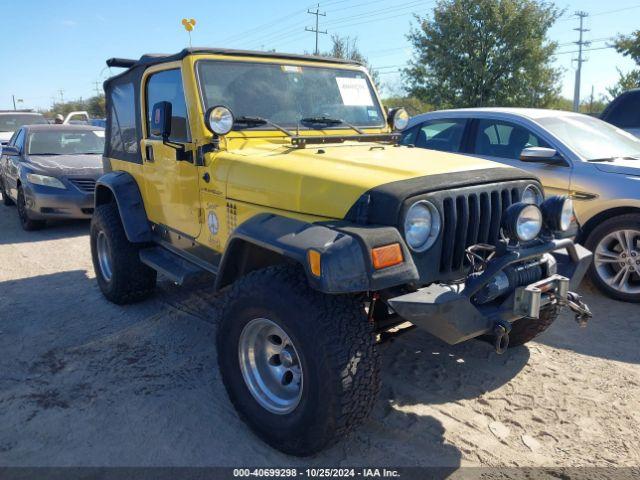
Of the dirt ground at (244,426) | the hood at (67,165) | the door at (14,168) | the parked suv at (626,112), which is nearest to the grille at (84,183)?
the hood at (67,165)

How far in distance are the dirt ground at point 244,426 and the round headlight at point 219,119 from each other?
5.36 ft

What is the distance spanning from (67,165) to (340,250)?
753 centimetres

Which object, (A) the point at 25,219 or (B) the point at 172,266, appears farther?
(A) the point at 25,219

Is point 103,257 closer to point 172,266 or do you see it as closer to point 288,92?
point 172,266

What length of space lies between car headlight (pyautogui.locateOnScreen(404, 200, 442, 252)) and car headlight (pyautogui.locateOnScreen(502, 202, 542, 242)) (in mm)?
347

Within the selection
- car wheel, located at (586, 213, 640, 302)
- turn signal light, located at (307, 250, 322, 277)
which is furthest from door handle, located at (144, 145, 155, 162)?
car wheel, located at (586, 213, 640, 302)

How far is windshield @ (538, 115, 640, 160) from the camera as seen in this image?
5.30m

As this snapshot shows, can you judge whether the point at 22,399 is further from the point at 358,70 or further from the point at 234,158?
the point at 358,70

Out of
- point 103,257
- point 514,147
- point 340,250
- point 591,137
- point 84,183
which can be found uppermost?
point 591,137

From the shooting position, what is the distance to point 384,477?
2.56 metres

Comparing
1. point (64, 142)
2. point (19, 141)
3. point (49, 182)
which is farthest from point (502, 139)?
point (19, 141)

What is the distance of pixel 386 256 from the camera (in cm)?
239

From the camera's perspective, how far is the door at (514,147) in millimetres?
5176

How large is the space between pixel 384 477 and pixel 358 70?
10.5 feet
